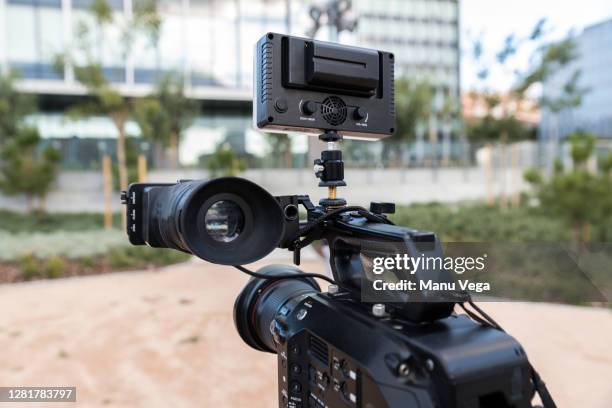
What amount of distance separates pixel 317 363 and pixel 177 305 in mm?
3695

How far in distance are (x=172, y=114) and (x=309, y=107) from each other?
1171 centimetres

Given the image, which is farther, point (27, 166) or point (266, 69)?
point (27, 166)

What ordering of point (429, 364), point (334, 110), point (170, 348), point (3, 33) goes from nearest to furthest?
point (429, 364) → point (334, 110) → point (170, 348) → point (3, 33)

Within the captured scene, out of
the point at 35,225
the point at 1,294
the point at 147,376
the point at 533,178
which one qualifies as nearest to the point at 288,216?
the point at 147,376

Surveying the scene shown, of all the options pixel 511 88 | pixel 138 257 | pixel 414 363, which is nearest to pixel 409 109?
pixel 511 88

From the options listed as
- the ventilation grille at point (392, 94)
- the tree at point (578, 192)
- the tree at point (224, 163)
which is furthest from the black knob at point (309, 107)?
the tree at point (224, 163)

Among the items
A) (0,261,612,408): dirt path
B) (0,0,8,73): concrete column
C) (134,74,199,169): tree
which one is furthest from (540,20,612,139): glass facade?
(0,0,8,73): concrete column

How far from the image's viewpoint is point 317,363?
39.6 inches

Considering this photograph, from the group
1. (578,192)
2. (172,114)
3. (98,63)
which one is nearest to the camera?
(578,192)

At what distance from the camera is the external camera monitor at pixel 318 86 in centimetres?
112

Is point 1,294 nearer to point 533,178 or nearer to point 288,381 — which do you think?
point 288,381

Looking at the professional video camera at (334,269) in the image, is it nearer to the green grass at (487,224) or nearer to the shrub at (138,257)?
the shrub at (138,257)

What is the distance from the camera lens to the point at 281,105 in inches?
44.3

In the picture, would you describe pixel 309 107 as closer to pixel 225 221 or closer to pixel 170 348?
pixel 225 221
